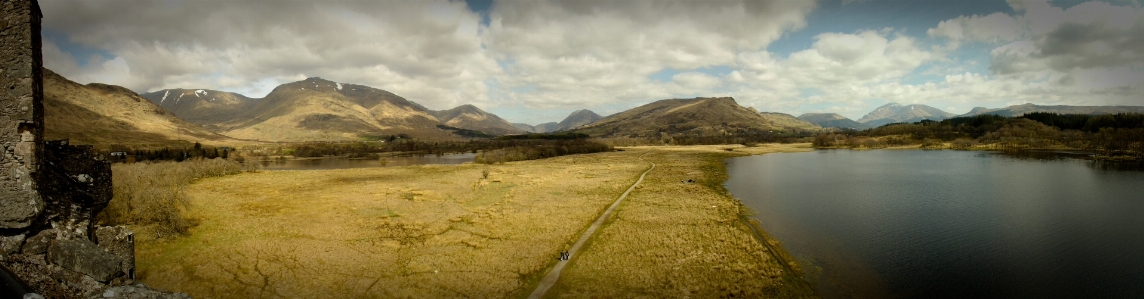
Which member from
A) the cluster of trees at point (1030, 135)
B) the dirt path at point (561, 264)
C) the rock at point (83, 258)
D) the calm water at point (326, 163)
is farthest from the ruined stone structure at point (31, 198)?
the cluster of trees at point (1030, 135)

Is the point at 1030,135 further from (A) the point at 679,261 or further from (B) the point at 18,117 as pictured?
(B) the point at 18,117

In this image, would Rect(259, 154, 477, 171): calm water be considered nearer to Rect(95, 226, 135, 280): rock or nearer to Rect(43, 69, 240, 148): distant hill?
Rect(43, 69, 240, 148): distant hill

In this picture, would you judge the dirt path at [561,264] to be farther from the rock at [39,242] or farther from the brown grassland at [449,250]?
the rock at [39,242]

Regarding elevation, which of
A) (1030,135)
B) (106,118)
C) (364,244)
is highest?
(106,118)

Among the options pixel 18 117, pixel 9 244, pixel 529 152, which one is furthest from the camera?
pixel 529 152

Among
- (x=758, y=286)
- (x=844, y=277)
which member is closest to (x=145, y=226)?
(x=758, y=286)

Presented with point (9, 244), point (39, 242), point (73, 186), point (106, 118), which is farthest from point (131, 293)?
point (106, 118)
